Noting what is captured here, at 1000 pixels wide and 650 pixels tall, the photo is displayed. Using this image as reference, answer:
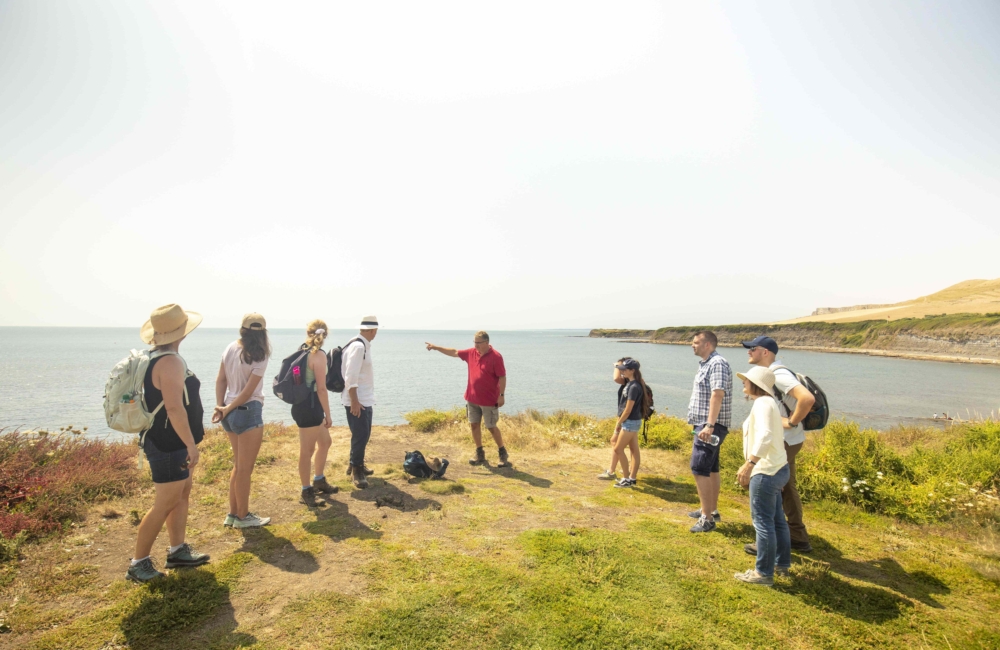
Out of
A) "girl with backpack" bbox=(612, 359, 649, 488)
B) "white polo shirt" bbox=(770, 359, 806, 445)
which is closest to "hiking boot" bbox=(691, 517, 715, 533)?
"white polo shirt" bbox=(770, 359, 806, 445)

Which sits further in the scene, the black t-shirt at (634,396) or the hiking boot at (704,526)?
the black t-shirt at (634,396)

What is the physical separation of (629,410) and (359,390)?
4.39 metres

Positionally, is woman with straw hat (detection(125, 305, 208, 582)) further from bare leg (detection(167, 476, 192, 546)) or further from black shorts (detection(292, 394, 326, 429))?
black shorts (detection(292, 394, 326, 429))

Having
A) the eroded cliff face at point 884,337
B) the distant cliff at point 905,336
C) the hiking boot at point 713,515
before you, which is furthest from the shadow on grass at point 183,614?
the eroded cliff face at point 884,337

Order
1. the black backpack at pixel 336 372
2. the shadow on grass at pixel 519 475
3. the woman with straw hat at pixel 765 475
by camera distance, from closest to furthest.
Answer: the woman with straw hat at pixel 765 475 → the black backpack at pixel 336 372 → the shadow on grass at pixel 519 475

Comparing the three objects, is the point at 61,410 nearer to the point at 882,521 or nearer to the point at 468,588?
the point at 468,588

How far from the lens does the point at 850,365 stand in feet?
156

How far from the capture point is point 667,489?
25.2 feet

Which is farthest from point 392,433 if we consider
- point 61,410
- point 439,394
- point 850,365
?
point 850,365

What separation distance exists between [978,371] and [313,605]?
192 feet

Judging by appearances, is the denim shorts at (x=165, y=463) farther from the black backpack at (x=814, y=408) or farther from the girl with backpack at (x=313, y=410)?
the black backpack at (x=814, y=408)

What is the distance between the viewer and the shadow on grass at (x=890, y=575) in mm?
4180

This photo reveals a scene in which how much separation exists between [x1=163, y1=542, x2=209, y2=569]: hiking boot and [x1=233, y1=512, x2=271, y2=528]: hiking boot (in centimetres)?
91

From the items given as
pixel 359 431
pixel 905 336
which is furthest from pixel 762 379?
pixel 905 336
